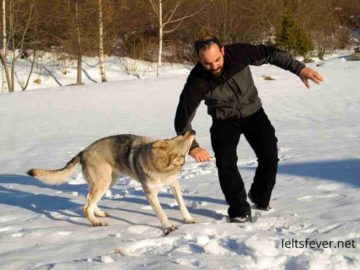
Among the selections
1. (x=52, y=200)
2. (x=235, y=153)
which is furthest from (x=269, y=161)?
(x=52, y=200)

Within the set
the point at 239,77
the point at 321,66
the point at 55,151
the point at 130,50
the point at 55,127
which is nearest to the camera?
the point at 239,77

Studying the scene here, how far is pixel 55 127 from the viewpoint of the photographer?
48.9 feet

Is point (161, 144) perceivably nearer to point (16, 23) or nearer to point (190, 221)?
point (190, 221)

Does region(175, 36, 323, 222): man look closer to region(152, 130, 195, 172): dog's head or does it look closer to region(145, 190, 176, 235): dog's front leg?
region(152, 130, 195, 172): dog's head

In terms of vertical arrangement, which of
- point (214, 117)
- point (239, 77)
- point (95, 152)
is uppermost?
point (239, 77)

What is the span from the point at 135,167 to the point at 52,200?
2.09 metres

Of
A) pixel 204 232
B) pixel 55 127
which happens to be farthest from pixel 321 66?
pixel 204 232

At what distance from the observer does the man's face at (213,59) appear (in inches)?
172

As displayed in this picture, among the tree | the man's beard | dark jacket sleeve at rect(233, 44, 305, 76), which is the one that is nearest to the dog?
the man's beard

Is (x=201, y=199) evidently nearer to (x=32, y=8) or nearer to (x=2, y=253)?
(x=2, y=253)

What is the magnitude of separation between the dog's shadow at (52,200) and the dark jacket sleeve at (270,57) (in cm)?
155

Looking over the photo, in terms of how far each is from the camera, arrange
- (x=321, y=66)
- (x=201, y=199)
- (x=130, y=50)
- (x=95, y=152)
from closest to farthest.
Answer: (x=95, y=152), (x=201, y=199), (x=321, y=66), (x=130, y=50)

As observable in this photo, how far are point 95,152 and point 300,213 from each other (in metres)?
2.10

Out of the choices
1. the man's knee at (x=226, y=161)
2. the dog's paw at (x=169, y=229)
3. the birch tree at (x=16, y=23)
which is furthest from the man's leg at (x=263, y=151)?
the birch tree at (x=16, y=23)
